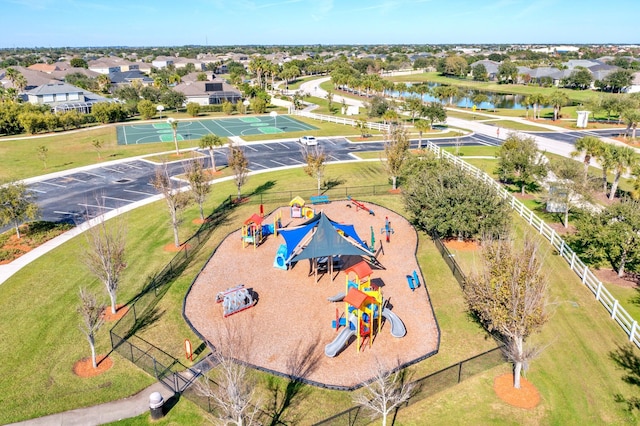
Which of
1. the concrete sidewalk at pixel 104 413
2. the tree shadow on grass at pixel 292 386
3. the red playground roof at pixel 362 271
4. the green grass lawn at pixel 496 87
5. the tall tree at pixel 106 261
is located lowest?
the concrete sidewalk at pixel 104 413

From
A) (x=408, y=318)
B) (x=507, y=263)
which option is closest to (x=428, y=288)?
(x=408, y=318)

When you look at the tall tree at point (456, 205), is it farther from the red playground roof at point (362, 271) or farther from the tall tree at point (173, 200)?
the tall tree at point (173, 200)

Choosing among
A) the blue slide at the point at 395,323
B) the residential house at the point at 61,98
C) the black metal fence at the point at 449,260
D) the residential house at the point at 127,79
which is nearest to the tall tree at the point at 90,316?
the blue slide at the point at 395,323

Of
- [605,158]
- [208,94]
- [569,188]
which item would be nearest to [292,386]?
[569,188]

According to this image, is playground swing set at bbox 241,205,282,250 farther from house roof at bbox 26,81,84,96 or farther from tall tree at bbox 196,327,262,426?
house roof at bbox 26,81,84,96

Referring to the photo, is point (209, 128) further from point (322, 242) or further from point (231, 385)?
point (231, 385)

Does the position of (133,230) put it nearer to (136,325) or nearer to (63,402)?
(136,325)
